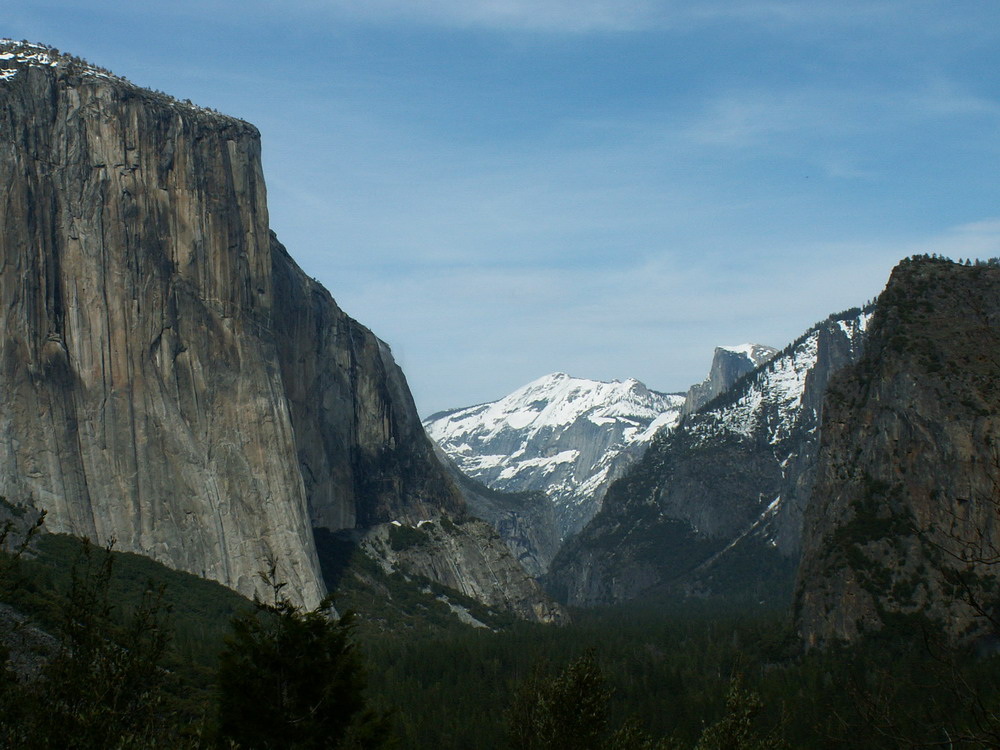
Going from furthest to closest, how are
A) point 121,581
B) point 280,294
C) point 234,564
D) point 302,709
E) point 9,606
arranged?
point 280,294, point 234,564, point 121,581, point 9,606, point 302,709

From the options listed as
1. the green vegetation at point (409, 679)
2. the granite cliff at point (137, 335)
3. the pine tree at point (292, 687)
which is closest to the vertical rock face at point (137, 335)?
the granite cliff at point (137, 335)

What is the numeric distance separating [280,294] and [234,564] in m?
53.7

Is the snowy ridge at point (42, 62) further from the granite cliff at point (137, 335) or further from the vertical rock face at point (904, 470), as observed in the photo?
the vertical rock face at point (904, 470)

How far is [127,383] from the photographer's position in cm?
14800

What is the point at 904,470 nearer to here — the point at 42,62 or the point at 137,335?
the point at 137,335

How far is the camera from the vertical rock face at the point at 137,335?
143m

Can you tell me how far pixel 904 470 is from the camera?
528 ft

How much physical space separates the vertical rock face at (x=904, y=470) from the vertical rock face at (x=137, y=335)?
71117 millimetres

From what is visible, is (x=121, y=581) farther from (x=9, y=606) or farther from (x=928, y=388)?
(x=928, y=388)

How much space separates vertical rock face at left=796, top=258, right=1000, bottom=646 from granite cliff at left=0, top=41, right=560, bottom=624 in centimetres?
7136

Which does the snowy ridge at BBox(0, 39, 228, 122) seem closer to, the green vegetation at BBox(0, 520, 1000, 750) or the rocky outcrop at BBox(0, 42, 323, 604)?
the rocky outcrop at BBox(0, 42, 323, 604)

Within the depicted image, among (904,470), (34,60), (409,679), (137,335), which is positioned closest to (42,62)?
(34,60)

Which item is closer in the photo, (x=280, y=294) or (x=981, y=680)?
(x=981, y=680)

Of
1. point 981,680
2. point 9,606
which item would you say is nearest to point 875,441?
point 981,680
